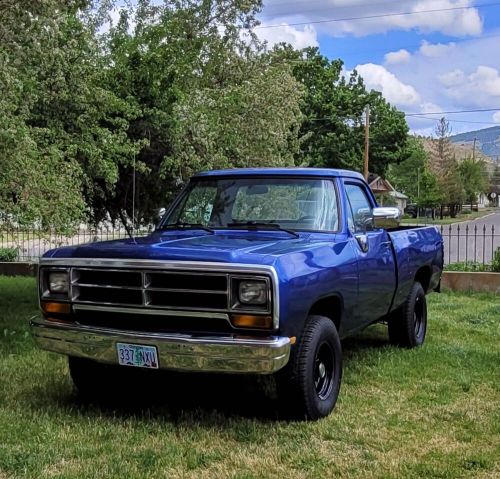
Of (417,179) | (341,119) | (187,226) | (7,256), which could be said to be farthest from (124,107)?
(417,179)

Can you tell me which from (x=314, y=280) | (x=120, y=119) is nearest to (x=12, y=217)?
(x=120, y=119)

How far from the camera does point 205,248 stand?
4.70m

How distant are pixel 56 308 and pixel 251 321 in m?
1.59

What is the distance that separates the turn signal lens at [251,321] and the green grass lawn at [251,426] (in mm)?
779

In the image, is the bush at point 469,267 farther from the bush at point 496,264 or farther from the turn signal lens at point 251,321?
the turn signal lens at point 251,321

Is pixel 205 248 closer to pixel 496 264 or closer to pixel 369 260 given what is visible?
pixel 369 260

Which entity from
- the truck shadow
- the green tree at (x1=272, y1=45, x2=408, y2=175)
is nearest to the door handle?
the truck shadow

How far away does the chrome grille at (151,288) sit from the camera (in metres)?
4.48

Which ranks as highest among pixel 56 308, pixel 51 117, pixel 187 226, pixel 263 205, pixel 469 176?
pixel 469 176

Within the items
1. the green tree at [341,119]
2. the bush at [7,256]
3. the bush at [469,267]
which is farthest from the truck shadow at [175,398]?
the green tree at [341,119]

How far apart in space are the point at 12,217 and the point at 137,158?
10.4ft

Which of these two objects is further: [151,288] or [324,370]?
[324,370]

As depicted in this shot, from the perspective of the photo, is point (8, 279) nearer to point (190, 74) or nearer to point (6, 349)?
point (190, 74)

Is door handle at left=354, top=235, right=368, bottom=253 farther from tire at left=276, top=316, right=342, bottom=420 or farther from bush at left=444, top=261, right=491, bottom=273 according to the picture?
bush at left=444, top=261, right=491, bottom=273
